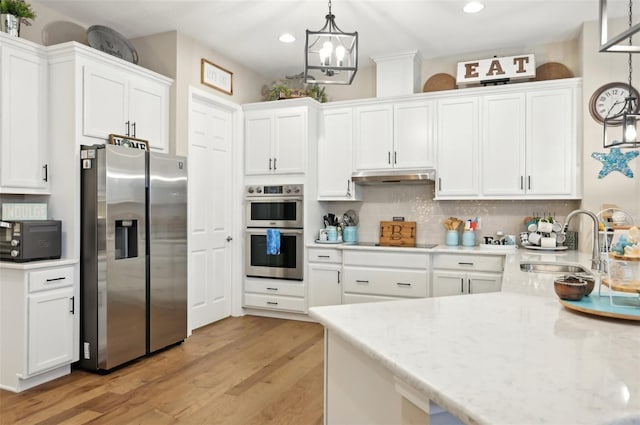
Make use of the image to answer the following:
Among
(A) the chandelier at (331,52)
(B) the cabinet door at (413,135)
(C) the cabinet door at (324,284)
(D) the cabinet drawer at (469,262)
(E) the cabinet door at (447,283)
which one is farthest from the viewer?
(C) the cabinet door at (324,284)

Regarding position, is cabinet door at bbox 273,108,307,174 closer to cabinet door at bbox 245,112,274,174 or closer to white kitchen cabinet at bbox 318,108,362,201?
cabinet door at bbox 245,112,274,174

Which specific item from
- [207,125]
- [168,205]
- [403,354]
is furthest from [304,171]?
[403,354]

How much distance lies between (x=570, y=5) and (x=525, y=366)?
141 inches

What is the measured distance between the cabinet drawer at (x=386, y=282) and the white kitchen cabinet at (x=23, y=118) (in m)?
2.76

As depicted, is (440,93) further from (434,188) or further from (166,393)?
(166,393)

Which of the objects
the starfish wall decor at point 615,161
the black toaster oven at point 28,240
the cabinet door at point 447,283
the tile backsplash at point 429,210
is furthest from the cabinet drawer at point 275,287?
the starfish wall decor at point 615,161

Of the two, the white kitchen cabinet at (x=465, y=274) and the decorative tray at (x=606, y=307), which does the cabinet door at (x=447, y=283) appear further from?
the decorative tray at (x=606, y=307)

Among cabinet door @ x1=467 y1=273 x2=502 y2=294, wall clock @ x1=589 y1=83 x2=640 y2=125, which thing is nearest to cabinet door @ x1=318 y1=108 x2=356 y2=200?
cabinet door @ x1=467 y1=273 x2=502 y2=294

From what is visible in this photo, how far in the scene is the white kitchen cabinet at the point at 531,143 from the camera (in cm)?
404

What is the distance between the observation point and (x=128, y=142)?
3738 mm

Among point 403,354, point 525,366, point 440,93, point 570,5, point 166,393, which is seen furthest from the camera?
point 440,93

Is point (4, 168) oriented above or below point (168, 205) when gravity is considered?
above

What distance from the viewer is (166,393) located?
2.91 m

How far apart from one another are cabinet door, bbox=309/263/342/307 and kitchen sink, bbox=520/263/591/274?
6.48 feet
